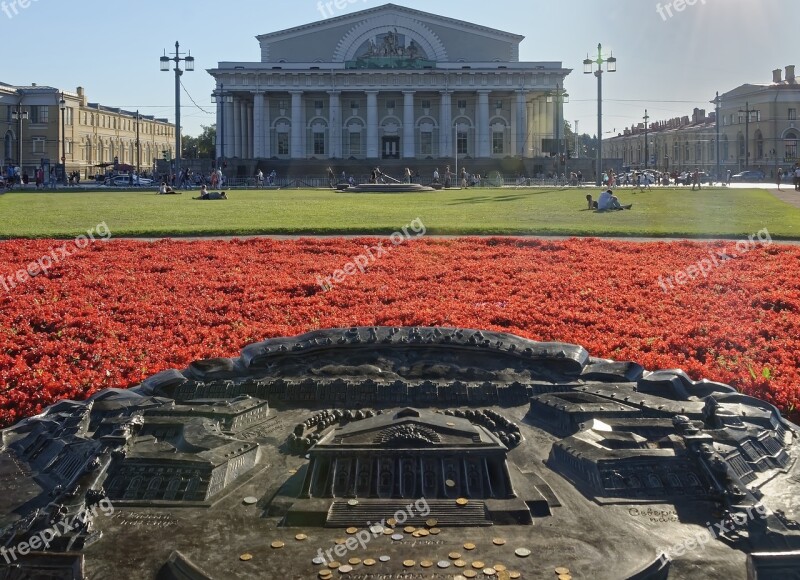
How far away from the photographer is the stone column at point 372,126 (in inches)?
2889

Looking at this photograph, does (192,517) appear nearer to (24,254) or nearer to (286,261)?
(286,261)

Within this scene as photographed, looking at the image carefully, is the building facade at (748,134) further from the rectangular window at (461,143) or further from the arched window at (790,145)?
the rectangular window at (461,143)

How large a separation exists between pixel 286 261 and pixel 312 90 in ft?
208

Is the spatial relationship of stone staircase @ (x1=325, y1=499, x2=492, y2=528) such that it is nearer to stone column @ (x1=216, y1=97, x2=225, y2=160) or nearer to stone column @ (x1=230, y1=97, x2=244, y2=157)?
stone column @ (x1=216, y1=97, x2=225, y2=160)

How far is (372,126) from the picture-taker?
7350cm

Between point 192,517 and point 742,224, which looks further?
point 742,224

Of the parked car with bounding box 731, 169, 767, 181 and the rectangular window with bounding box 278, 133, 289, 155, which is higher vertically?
the rectangular window with bounding box 278, 133, 289, 155

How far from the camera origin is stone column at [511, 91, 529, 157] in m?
72.6

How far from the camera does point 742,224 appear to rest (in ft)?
62.1

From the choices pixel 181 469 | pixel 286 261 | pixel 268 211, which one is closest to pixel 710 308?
pixel 286 261
